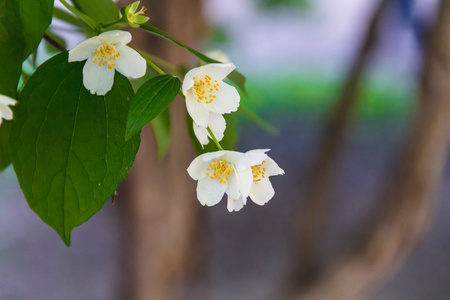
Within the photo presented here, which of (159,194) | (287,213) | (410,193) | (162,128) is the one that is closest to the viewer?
(162,128)

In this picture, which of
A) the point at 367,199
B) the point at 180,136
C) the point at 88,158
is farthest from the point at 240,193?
the point at 367,199

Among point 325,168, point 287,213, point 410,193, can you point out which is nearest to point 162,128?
point 410,193

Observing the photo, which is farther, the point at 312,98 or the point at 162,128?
the point at 312,98

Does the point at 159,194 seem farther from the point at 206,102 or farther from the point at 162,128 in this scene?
the point at 206,102

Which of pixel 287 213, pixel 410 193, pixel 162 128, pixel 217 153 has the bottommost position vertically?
pixel 287 213

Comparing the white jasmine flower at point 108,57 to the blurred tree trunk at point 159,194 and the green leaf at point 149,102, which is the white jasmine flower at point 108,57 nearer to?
the green leaf at point 149,102

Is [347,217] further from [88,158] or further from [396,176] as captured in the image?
[88,158]
